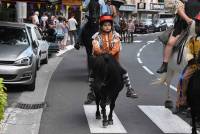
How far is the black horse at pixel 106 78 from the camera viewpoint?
877cm

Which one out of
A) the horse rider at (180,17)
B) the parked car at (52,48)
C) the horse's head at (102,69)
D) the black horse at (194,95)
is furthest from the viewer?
the parked car at (52,48)

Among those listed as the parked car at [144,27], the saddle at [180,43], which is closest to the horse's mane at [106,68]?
the saddle at [180,43]

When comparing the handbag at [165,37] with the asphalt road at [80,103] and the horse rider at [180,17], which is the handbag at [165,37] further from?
the asphalt road at [80,103]

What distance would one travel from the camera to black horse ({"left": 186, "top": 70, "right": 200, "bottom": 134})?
7871 millimetres

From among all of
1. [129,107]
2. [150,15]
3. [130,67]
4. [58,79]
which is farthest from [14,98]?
[150,15]

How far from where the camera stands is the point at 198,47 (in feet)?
27.2

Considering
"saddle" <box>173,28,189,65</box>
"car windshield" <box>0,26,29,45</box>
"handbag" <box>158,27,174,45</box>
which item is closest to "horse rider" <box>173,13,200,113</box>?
"saddle" <box>173,28,189,65</box>

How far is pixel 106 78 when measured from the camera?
8.82 meters

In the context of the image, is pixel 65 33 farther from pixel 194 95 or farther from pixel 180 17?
pixel 194 95

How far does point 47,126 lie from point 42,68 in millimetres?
9715

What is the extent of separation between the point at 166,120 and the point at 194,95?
6.26 ft

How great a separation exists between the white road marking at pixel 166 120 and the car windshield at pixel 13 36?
4298 millimetres

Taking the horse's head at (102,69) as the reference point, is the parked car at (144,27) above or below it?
below

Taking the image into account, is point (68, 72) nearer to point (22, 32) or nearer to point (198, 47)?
point (22, 32)
